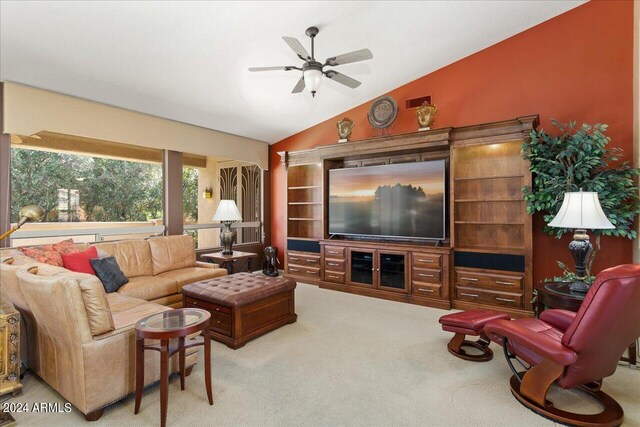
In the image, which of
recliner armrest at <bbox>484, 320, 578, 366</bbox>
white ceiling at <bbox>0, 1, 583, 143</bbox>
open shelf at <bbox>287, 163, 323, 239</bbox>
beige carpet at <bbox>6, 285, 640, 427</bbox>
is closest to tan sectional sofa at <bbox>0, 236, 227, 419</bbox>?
beige carpet at <bbox>6, 285, 640, 427</bbox>

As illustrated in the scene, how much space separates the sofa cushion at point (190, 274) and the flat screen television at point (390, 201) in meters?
2.11

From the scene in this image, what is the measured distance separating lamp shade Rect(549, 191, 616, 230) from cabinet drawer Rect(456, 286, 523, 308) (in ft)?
4.59

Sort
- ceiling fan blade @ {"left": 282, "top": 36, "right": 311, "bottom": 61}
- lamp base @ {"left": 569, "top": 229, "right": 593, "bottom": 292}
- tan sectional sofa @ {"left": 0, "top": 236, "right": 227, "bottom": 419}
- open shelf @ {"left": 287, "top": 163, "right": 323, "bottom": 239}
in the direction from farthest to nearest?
open shelf @ {"left": 287, "top": 163, "right": 323, "bottom": 239}
lamp base @ {"left": 569, "top": 229, "right": 593, "bottom": 292}
ceiling fan blade @ {"left": 282, "top": 36, "right": 311, "bottom": 61}
tan sectional sofa @ {"left": 0, "top": 236, "right": 227, "bottom": 419}

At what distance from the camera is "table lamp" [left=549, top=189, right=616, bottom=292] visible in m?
2.69

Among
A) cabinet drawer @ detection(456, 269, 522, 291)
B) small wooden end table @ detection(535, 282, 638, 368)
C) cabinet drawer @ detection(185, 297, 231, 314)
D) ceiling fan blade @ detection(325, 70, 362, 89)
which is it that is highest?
ceiling fan blade @ detection(325, 70, 362, 89)

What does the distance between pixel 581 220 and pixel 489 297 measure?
1.63 meters

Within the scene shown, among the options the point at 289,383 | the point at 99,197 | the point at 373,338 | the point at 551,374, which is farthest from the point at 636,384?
the point at 99,197

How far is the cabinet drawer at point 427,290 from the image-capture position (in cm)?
432

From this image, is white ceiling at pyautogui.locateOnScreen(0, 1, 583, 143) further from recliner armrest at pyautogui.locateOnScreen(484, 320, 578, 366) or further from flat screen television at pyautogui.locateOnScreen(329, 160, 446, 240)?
recliner armrest at pyautogui.locateOnScreen(484, 320, 578, 366)

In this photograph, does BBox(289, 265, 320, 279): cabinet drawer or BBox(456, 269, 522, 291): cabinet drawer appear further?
BBox(289, 265, 320, 279): cabinet drawer

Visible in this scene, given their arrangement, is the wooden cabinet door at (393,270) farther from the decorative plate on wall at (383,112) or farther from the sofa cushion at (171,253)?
the sofa cushion at (171,253)

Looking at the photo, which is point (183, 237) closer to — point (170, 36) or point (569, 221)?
point (170, 36)

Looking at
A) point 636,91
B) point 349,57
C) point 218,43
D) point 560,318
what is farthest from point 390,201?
point 218,43

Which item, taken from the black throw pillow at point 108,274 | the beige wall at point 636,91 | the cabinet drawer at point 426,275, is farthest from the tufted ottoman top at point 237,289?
the beige wall at point 636,91
